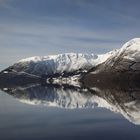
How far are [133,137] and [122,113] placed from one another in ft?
94.9

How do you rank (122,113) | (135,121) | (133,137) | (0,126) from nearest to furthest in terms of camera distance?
(133,137) → (0,126) → (135,121) → (122,113)

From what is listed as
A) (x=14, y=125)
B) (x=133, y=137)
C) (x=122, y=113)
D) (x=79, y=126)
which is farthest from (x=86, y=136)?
(x=122, y=113)

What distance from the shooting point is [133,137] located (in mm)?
47719

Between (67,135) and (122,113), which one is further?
(122,113)

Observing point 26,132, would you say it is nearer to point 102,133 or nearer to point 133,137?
point 102,133

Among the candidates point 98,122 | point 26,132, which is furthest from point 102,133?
point 98,122

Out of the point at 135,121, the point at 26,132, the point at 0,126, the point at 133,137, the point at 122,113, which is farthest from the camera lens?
the point at 122,113

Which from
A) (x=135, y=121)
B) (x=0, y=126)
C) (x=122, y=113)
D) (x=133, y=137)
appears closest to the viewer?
(x=133, y=137)

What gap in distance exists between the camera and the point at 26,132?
51656mm

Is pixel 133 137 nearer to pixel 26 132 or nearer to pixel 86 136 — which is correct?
pixel 86 136

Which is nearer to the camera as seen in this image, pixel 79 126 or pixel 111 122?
pixel 79 126

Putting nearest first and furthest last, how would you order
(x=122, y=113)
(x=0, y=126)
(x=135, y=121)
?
(x=0, y=126) < (x=135, y=121) < (x=122, y=113)

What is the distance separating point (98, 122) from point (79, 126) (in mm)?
7006

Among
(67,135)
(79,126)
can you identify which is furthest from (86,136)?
(79,126)
